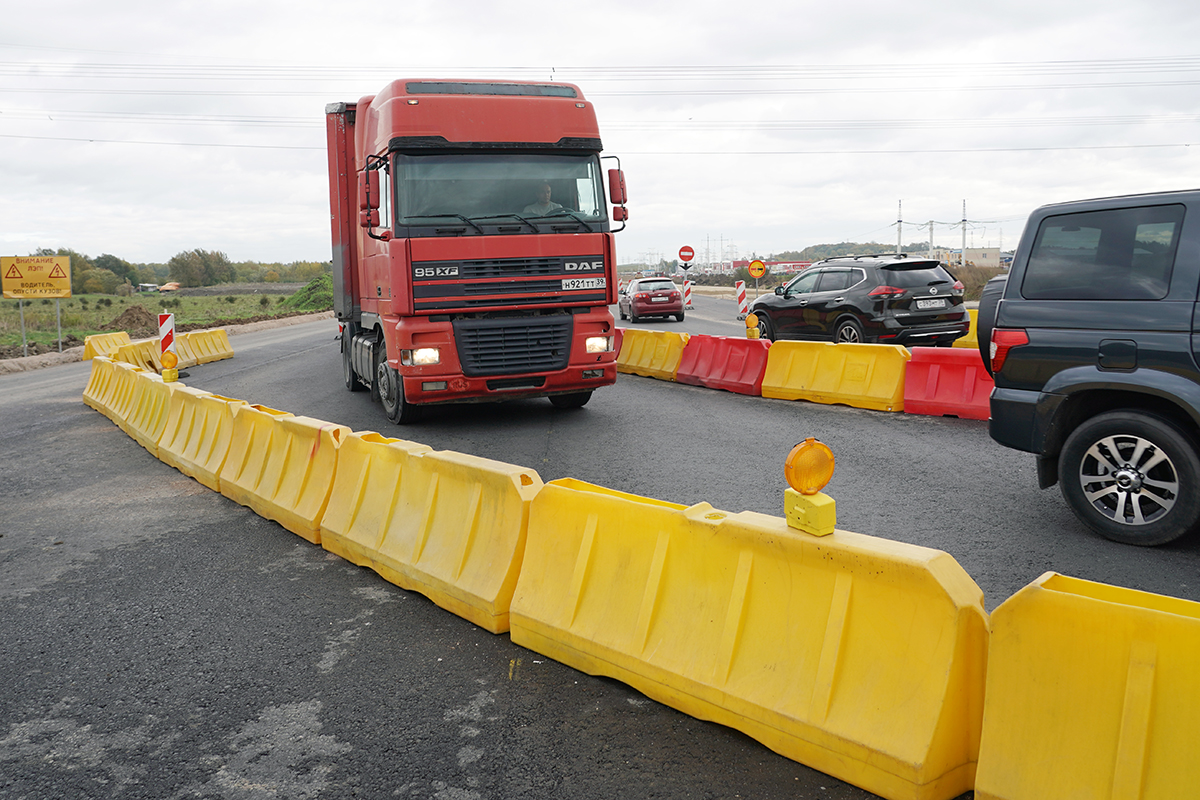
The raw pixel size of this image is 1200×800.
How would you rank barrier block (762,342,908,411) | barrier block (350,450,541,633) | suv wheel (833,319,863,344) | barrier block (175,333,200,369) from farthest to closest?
barrier block (175,333,200,369), suv wheel (833,319,863,344), barrier block (762,342,908,411), barrier block (350,450,541,633)

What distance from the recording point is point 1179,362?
5.26m

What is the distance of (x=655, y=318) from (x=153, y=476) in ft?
84.5

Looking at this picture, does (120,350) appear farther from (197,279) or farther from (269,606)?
(197,279)

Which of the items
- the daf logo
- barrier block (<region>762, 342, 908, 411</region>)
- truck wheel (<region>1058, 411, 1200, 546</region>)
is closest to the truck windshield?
the daf logo

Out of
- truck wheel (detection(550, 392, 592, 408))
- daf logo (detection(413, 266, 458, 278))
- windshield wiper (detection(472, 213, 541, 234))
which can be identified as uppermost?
windshield wiper (detection(472, 213, 541, 234))

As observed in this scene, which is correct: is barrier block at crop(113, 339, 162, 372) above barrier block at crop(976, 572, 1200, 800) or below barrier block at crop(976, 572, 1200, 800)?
below

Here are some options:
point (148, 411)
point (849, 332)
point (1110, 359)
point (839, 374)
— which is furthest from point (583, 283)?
point (849, 332)

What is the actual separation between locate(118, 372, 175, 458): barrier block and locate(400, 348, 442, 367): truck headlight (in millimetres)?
2409

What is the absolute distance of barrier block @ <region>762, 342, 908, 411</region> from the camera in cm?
1092

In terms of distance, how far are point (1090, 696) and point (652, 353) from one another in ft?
42.8

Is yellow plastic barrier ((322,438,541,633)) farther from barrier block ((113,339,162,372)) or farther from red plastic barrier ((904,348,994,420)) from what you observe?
barrier block ((113,339,162,372))

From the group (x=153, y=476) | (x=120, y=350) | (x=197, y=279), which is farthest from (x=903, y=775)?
(x=197, y=279)

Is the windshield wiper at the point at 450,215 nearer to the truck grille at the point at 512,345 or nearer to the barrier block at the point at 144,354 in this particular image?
the truck grille at the point at 512,345

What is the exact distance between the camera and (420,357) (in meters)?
9.75
